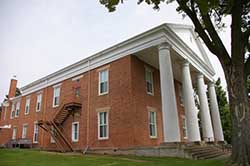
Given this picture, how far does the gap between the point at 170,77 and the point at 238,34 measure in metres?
5.46

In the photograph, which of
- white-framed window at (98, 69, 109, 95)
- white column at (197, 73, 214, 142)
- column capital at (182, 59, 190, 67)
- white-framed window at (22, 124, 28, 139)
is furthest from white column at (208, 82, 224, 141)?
white-framed window at (22, 124, 28, 139)

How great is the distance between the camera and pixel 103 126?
1817 cm

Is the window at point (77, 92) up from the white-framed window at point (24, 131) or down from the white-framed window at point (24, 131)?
up

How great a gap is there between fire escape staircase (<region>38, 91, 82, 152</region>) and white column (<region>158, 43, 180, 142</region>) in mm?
9326

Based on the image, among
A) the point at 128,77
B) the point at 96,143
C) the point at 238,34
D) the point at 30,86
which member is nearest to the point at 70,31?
the point at 128,77

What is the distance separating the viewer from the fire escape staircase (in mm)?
20750

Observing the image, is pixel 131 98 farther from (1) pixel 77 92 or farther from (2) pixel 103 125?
(1) pixel 77 92

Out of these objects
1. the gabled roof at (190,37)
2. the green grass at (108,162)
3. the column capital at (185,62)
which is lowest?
the green grass at (108,162)

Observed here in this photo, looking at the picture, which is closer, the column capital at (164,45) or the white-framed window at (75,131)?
the column capital at (164,45)

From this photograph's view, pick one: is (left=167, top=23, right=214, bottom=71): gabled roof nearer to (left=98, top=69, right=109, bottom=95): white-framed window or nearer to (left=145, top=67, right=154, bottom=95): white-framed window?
(left=145, top=67, right=154, bottom=95): white-framed window

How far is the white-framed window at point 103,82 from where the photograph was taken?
19031mm

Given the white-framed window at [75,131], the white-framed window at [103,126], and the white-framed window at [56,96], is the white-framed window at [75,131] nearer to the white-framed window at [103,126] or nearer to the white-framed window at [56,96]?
the white-framed window at [103,126]

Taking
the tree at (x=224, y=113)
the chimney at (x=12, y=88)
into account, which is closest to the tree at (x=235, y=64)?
the tree at (x=224, y=113)

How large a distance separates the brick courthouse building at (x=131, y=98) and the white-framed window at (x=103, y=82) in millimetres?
91
